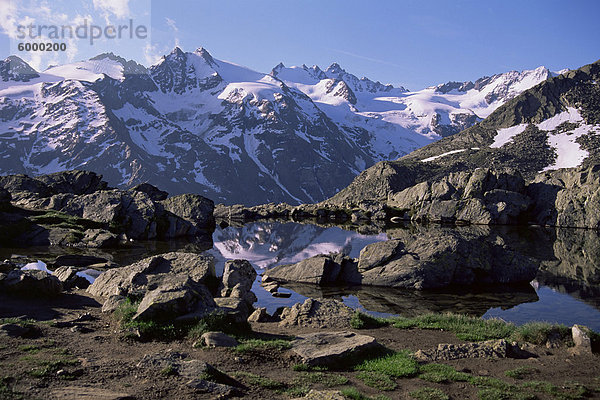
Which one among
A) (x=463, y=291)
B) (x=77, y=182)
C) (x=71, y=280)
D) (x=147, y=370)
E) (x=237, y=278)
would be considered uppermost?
(x=77, y=182)

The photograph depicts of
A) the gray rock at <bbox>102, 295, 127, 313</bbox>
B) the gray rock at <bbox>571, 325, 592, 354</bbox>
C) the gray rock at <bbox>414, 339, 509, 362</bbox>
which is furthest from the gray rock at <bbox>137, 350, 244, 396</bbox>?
the gray rock at <bbox>571, 325, 592, 354</bbox>

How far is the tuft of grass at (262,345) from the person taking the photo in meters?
15.6

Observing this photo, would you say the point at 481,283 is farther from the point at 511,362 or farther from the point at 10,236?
the point at 10,236

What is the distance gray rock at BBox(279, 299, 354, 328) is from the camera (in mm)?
21156

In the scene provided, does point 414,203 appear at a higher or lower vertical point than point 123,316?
higher

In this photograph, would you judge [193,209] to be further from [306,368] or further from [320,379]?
[320,379]

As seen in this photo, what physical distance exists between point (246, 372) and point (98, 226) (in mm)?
61236

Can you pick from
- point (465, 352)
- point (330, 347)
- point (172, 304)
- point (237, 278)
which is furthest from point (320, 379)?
point (237, 278)

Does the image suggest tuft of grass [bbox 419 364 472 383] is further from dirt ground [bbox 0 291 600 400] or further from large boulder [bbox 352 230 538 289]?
large boulder [bbox 352 230 538 289]

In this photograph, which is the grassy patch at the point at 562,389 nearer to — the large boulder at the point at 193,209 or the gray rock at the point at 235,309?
the gray rock at the point at 235,309

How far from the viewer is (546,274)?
134 feet

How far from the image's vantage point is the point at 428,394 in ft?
40.1

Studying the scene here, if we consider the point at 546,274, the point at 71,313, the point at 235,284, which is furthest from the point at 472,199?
the point at 71,313

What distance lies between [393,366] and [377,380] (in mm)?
1448
